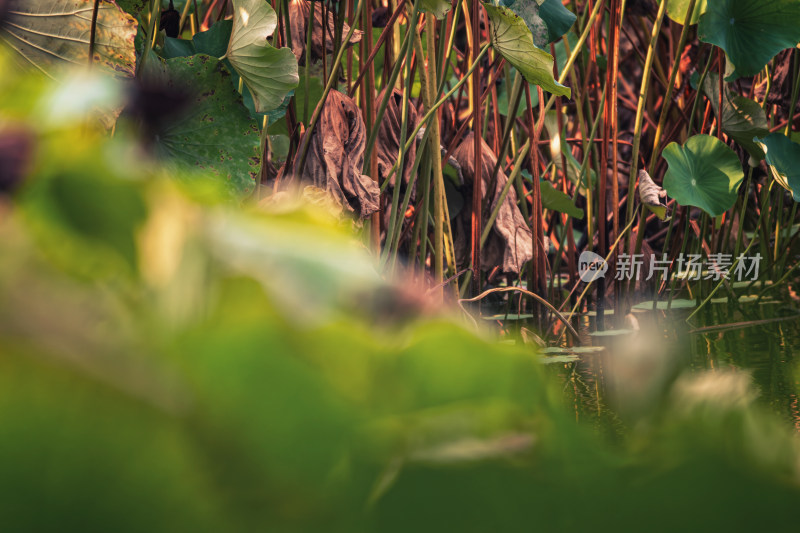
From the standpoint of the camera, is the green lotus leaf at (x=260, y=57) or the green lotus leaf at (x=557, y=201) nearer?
the green lotus leaf at (x=260, y=57)

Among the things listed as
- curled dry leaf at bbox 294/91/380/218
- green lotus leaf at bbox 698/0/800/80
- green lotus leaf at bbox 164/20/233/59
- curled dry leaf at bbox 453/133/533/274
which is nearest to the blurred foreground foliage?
curled dry leaf at bbox 294/91/380/218

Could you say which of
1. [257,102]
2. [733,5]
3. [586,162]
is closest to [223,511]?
[257,102]

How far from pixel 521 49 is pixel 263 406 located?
2.96 feet

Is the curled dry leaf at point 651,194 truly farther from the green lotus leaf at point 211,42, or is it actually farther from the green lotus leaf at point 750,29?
the green lotus leaf at point 211,42

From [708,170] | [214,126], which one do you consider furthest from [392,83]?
[708,170]

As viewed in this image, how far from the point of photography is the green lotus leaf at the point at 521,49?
88 centimetres

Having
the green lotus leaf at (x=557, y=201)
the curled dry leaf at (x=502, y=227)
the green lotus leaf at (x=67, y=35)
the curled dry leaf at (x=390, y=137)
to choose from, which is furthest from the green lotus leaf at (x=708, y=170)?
the green lotus leaf at (x=67, y=35)

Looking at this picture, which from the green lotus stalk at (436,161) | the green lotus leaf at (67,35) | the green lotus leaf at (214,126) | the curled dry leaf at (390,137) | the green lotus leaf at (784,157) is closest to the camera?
the green lotus leaf at (67,35)

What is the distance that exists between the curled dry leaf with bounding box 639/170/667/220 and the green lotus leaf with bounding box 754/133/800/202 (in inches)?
10.5

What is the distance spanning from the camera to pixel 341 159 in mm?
958

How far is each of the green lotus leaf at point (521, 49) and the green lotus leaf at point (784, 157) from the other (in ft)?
2.28

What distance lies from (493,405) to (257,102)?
0.88m

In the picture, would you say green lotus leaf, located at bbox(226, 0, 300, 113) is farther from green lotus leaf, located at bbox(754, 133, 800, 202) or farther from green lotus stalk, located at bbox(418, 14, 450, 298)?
green lotus leaf, located at bbox(754, 133, 800, 202)

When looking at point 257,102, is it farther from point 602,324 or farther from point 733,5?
point 733,5
